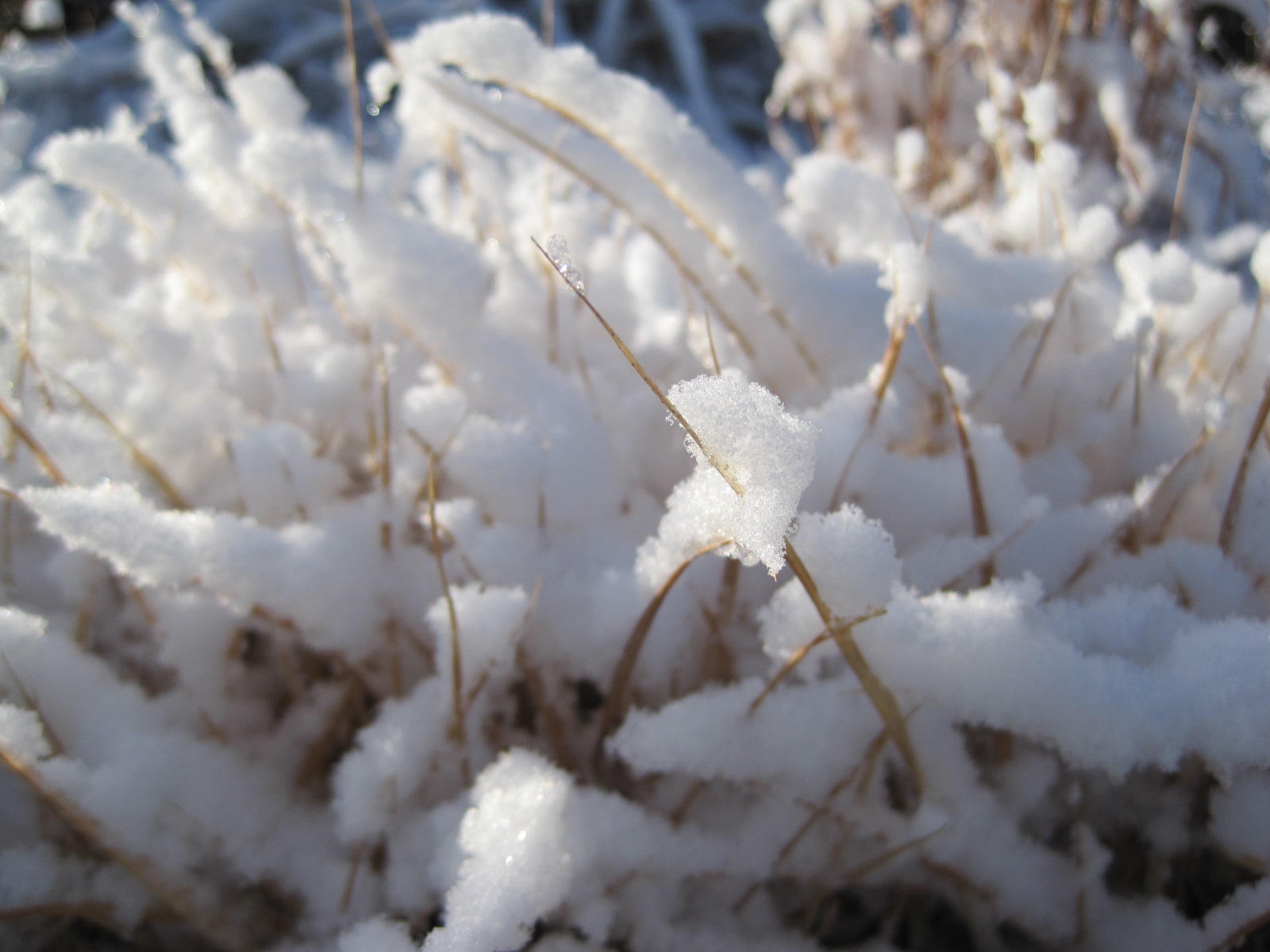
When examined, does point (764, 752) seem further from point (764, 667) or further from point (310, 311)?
point (310, 311)

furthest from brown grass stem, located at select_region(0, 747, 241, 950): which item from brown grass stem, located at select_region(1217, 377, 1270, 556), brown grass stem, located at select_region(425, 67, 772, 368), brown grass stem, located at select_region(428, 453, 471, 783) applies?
brown grass stem, located at select_region(1217, 377, 1270, 556)

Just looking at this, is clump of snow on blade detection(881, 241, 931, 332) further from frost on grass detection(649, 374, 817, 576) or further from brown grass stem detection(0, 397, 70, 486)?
brown grass stem detection(0, 397, 70, 486)

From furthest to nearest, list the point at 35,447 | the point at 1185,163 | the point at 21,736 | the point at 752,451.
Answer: the point at 1185,163, the point at 35,447, the point at 21,736, the point at 752,451

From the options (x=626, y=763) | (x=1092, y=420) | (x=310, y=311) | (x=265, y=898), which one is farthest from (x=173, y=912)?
(x=1092, y=420)

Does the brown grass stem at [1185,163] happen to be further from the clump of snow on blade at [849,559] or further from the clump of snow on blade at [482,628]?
the clump of snow on blade at [482,628]

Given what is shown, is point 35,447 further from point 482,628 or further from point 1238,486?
point 1238,486

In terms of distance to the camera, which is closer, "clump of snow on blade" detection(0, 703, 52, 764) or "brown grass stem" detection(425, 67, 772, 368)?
"clump of snow on blade" detection(0, 703, 52, 764)

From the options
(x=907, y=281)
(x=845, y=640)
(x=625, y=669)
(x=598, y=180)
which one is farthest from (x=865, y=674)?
(x=598, y=180)
